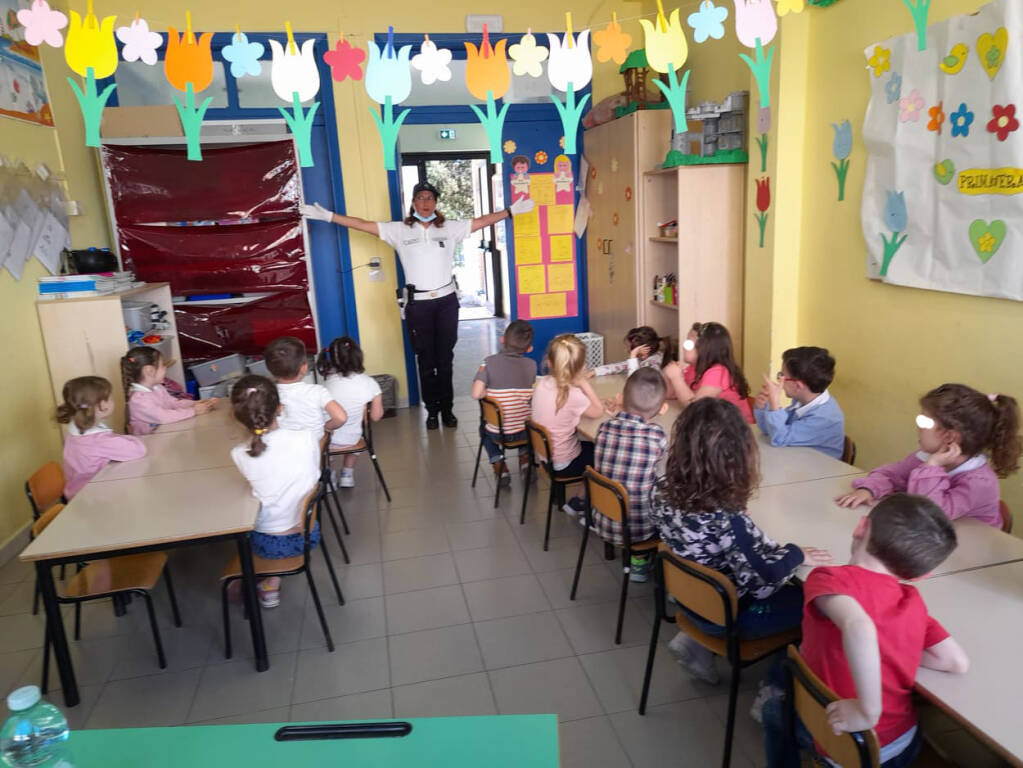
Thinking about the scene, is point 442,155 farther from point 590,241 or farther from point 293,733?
point 293,733

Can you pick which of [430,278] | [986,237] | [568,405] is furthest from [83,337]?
[986,237]

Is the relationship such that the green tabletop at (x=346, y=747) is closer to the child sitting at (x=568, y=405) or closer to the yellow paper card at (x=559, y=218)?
the child sitting at (x=568, y=405)

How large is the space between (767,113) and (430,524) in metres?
3.00

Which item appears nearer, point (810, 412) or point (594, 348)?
point (810, 412)

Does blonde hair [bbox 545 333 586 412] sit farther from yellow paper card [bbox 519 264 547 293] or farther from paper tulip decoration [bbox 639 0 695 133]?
yellow paper card [bbox 519 264 547 293]

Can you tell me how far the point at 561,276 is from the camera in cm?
666

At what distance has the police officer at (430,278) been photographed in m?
5.61

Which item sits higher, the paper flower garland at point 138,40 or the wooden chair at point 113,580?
the paper flower garland at point 138,40

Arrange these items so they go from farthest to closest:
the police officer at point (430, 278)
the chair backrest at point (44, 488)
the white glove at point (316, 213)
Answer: the police officer at point (430, 278) → the white glove at point (316, 213) → the chair backrest at point (44, 488)

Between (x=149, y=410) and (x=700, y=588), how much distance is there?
298cm

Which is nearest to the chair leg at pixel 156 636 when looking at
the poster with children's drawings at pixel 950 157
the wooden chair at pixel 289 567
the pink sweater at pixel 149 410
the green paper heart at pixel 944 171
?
the wooden chair at pixel 289 567

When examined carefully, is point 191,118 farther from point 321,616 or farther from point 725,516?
point 725,516

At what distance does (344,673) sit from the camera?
8.89ft

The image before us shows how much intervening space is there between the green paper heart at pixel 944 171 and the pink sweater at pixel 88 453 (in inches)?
148
